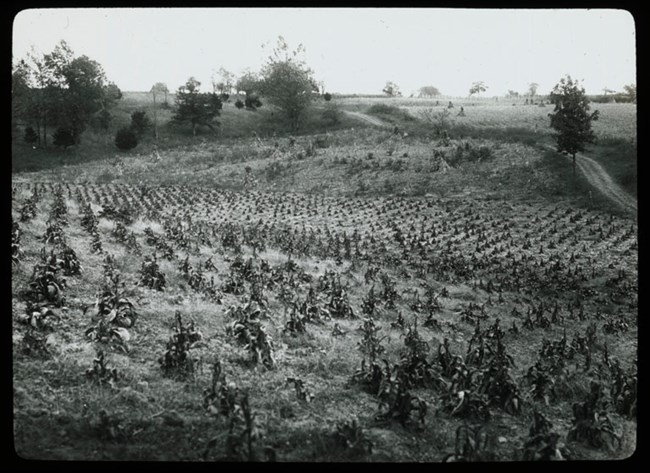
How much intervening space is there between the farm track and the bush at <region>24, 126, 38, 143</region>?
42099 mm

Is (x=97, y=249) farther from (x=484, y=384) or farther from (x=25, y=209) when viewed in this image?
(x=484, y=384)

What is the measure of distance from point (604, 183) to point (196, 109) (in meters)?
39.8

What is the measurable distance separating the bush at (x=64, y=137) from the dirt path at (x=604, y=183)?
130 feet

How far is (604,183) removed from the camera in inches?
985

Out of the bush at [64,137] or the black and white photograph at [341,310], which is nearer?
the black and white photograph at [341,310]

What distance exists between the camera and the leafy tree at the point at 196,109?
4928 cm

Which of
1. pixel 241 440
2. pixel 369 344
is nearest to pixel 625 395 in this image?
pixel 369 344

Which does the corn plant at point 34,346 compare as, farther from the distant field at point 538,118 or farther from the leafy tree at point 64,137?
the leafy tree at point 64,137

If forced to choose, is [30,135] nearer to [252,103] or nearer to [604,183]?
[252,103]

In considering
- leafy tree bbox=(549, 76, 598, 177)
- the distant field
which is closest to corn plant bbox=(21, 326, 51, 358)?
leafy tree bbox=(549, 76, 598, 177)

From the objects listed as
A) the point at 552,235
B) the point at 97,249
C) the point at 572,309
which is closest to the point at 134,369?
the point at 97,249

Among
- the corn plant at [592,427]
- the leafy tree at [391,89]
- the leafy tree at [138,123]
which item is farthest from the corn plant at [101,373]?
the leafy tree at [391,89]

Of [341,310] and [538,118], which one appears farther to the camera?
[538,118]
